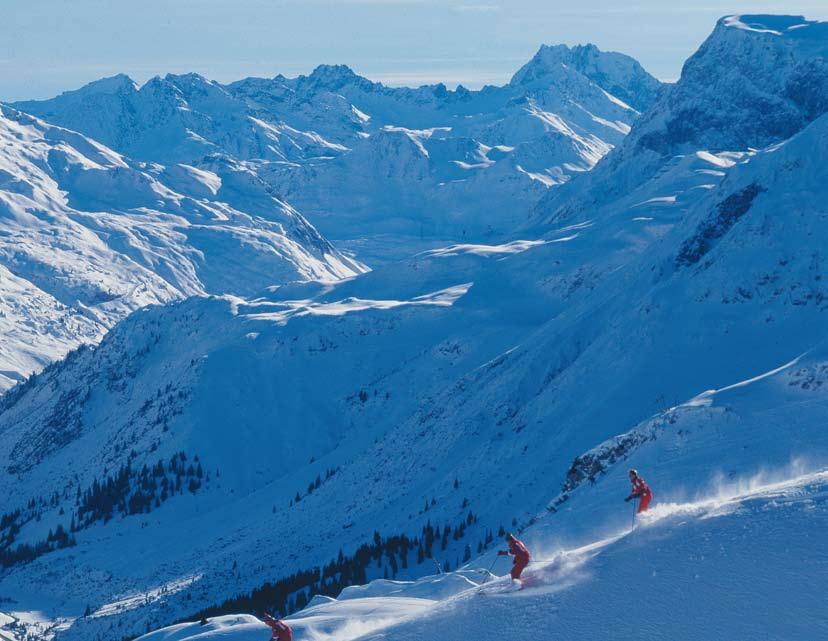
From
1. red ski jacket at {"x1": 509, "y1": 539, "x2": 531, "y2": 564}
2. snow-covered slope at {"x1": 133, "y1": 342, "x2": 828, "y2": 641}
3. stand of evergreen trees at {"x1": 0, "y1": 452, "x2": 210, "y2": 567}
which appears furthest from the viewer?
stand of evergreen trees at {"x1": 0, "y1": 452, "x2": 210, "y2": 567}

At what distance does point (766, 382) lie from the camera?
257 feet

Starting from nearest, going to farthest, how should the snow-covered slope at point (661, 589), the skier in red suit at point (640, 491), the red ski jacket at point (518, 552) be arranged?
the snow-covered slope at point (661, 589)
the red ski jacket at point (518, 552)
the skier in red suit at point (640, 491)

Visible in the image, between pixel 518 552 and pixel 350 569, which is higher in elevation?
pixel 350 569

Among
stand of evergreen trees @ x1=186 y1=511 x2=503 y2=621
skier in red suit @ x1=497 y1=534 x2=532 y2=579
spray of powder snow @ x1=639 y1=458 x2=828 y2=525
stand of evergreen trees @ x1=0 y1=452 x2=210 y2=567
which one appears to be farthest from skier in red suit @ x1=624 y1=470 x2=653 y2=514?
stand of evergreen trees @ x1=0 y1=452 x2=210 y2=567

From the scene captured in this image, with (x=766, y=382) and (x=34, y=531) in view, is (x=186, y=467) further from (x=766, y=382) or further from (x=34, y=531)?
(x=766, y=382)

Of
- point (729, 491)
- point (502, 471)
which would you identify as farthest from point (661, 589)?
point (502, 471)

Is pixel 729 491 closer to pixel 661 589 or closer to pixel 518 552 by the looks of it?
pixel 518 552

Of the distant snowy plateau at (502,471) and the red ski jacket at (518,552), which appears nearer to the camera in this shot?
the distant snowy plateau at (502,471)

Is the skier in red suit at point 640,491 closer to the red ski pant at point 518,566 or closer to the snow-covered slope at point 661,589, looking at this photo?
the snow-covered slope at point 661,589

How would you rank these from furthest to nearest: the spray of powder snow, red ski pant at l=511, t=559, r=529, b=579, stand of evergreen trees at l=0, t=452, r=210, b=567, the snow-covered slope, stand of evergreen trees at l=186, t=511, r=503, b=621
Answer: stand of evergreen trees at l=0, t=452, r=210, b=567
stand of evergreen trees at l=186, t=511, r=503, b=621
red ski pant at l=511, t=559, r=529, b=579
the spray of powder snow
the snow-covered slope

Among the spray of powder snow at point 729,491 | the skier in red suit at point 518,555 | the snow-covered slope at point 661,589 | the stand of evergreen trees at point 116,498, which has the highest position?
the stand of evergreen trees at point 116,498

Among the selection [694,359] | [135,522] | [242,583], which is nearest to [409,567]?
[242,583]

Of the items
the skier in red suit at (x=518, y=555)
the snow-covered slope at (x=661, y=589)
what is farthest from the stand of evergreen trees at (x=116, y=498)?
the skier in red suit at (x=518, y=555)

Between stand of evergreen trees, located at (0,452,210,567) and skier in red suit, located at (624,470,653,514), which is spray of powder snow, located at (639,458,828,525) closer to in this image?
skier in red suit, located at (624,470,653,514)
